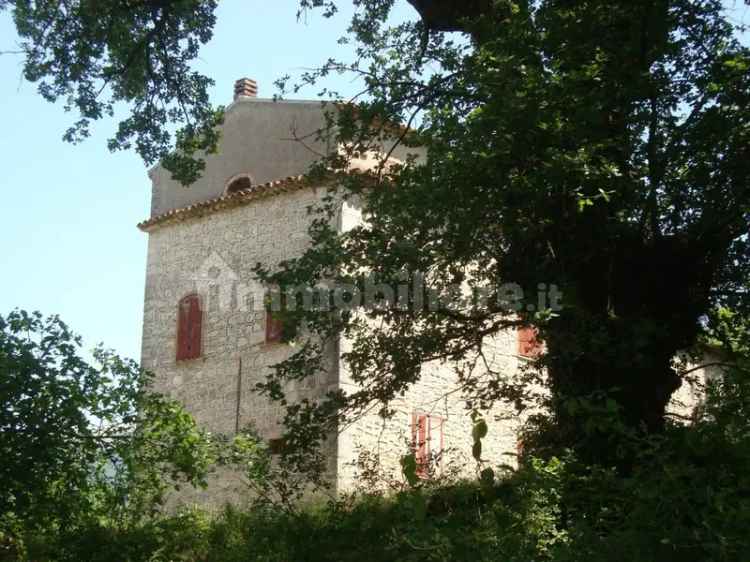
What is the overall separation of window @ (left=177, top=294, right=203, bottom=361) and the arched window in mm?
2444

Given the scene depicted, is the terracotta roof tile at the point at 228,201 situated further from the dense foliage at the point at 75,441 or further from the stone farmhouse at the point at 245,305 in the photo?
the dense foliage at the point at 75,441

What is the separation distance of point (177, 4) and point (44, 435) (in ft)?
19.7

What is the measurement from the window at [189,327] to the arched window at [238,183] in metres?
2.44

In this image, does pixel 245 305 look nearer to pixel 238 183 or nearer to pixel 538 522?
pixel 238 183

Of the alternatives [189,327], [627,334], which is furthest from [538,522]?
[189,327]

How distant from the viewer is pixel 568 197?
10.3m

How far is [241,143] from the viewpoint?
69.3ft

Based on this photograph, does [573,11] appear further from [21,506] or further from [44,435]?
[21,506]

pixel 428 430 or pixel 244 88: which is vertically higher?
pixel 244 88

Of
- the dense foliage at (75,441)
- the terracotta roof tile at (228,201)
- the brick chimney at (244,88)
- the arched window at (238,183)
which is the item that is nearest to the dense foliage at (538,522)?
the dense foliage at (75,441)

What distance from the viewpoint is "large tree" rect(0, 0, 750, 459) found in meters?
9.72

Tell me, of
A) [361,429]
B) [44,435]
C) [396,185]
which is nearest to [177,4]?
[396,185]

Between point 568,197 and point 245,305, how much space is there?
418 inches

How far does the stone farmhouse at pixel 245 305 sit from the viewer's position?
1811 centimetres
